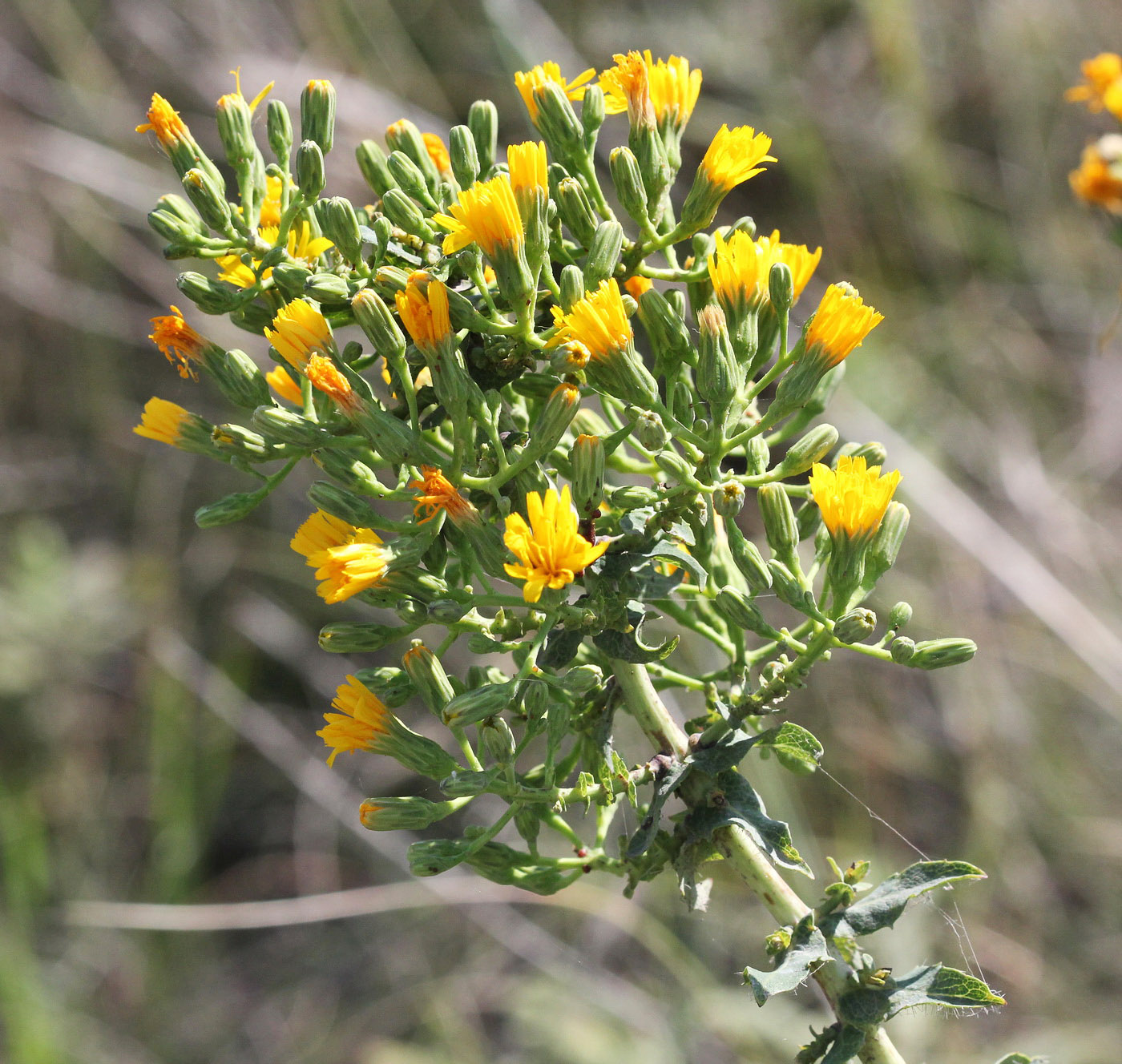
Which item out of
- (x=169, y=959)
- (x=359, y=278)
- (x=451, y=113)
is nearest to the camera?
(x=359, y=278)

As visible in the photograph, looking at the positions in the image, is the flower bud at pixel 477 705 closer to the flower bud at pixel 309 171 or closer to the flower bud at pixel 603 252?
the flower bud at pixel 603 252

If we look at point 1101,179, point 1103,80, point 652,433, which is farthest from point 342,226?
point 1103,80

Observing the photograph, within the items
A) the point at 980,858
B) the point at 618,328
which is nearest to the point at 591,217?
the point at 618,328

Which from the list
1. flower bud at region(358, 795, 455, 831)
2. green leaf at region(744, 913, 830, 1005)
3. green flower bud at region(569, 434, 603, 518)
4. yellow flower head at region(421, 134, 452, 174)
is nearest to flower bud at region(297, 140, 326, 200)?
yellow flower head at region(421, 134, 452, 174)

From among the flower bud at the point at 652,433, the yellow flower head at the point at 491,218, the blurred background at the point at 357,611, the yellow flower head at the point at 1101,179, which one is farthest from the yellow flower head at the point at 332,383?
the blurred background at the point at 357,611

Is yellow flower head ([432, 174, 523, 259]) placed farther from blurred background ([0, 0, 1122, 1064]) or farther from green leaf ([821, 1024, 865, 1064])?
blurred background ([0, 0, 1122, 1064])

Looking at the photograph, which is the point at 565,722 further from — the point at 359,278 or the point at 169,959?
the point at 169,959

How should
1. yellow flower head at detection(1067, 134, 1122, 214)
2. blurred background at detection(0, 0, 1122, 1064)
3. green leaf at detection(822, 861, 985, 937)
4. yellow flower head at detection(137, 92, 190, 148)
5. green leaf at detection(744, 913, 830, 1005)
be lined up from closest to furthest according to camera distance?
green leaf at detection(744, 913, 830, 1005), green leaf at detection(822, 861, 985, 937), yellow flower head at detection(137, 92, 190, 148), yellow flower head at detection(1067, 134, 1122, 214), blurred background at detection(0, 0, 1122, 1064)

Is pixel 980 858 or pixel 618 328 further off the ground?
pixel 618 328
